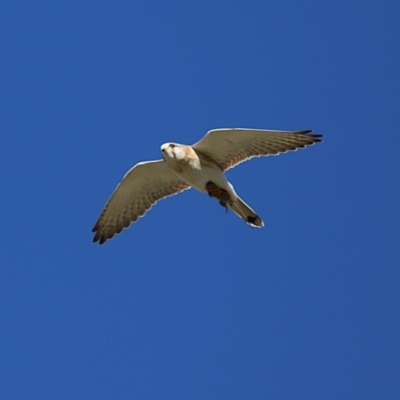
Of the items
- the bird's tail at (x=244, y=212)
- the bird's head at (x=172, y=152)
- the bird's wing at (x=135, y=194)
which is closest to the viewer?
the bird's head at (x=172, y=152)

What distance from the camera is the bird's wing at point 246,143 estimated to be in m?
12.3

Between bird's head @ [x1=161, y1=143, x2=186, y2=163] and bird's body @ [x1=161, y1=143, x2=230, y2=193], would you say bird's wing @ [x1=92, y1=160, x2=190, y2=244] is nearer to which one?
bird's body @ [x1=161, y1=143, x2=230, y2=193]

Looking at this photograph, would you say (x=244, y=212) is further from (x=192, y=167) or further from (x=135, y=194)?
(x=135, y=194)

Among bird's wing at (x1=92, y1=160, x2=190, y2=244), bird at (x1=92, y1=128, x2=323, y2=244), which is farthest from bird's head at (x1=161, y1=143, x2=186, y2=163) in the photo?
bird's wing at (x1=92, y1=160, x2=190, y2=244)

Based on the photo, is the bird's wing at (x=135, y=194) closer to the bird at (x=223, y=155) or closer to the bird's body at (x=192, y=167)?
the bird at (x=223, y=155)

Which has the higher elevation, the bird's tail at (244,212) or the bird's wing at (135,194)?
the bird's wing at (135,194)

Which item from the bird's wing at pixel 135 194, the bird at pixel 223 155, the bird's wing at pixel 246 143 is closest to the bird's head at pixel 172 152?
the bird at pixel 223 155

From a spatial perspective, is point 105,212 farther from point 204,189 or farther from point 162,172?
point 204,189

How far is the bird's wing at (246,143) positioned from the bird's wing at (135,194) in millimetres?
944

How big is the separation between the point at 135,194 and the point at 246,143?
83.1 inches

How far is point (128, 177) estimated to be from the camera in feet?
44.4

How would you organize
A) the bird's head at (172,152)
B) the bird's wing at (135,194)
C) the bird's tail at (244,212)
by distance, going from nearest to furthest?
the bird's head at (172,152) → the bird's tail at (244,212) → the bird's wing at (135,194)

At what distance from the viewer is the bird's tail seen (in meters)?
12.6

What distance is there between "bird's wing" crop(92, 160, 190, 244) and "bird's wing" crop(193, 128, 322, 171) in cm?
94
